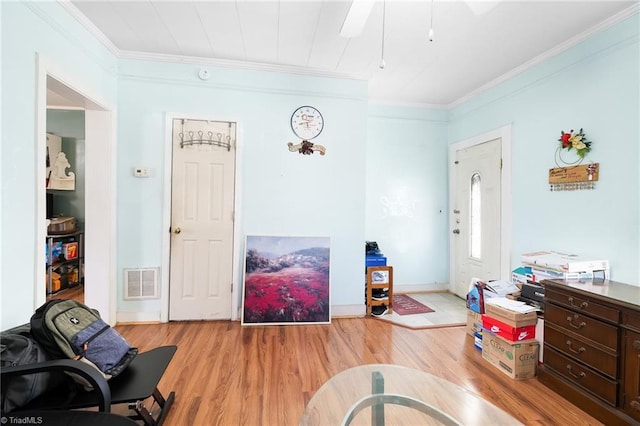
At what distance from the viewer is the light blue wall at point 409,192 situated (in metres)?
4.11

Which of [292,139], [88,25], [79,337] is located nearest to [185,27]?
[88,25]

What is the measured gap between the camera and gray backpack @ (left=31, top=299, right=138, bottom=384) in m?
1.37

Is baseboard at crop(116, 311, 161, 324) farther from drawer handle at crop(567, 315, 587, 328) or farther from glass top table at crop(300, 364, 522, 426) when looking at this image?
drawer handle at crop(567, 315, 587, 328)

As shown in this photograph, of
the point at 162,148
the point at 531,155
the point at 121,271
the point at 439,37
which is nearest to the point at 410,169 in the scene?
the point at 531,155

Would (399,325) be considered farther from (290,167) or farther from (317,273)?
(290,167)

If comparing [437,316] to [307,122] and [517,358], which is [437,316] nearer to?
[517,358]

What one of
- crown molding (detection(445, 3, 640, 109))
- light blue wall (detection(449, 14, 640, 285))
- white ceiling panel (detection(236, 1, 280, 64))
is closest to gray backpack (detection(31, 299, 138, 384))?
white ceiling panel (detection(236, 1, 280, 64))

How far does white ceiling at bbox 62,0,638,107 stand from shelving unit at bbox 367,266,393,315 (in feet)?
7.59

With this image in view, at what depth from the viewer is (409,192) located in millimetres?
4180

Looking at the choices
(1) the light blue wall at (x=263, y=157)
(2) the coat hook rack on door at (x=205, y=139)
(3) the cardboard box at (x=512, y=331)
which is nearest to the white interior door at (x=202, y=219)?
(2) the coat hook rack on door at (x=205, y=139)

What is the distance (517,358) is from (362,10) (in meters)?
2.70

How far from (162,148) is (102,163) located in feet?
1.83

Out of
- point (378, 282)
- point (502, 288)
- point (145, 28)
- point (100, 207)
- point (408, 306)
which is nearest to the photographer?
point (145, 28)

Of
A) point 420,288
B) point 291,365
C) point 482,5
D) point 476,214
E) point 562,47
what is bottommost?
point 291,365
